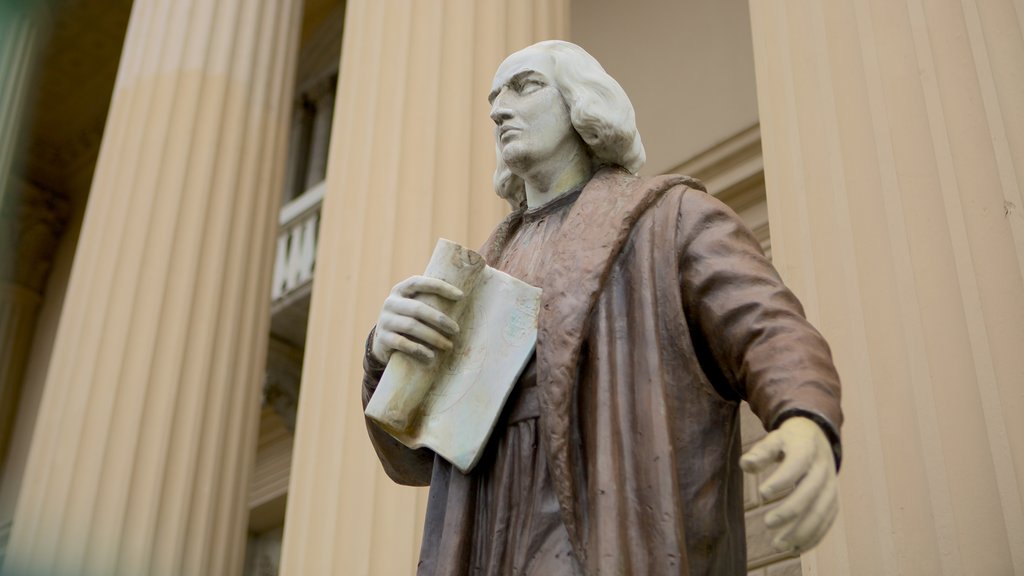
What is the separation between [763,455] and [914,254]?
1.99 meters

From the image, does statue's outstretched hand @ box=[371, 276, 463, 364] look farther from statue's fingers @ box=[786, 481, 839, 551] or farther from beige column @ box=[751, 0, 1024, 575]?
beige column @ box=[751, 0, 1024, 575]

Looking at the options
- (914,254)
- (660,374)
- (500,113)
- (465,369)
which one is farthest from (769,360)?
(914,254)

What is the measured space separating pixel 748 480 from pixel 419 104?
242cm

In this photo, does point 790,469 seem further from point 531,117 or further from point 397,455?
point 531,117

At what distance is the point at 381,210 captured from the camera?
5.30m

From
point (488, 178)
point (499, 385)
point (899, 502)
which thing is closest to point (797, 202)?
point (899, 502)

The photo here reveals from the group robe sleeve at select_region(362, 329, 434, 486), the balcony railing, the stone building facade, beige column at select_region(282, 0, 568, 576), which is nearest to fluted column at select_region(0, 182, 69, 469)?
the balcony railing

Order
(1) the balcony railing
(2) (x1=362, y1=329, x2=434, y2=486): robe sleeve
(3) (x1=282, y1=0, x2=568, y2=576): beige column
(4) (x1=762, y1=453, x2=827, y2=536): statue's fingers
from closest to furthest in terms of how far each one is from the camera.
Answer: (4) (x1=762, y1=453, x2=827, y2=536): statue's fingers, (2) (x1=362, y1=329, x2=434, y2=486): robe sleeve, (3) (x1=282, y1=0, x2=568, y2=576): beige column, (1) the balcony railing

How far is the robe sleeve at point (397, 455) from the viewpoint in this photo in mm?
2520

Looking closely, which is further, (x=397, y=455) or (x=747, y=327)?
(x=397, y=455)

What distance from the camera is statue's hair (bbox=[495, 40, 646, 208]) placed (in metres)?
2.60

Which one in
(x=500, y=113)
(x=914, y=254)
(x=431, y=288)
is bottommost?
(x=431, y=288)

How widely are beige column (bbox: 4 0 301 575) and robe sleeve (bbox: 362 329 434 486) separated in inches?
130

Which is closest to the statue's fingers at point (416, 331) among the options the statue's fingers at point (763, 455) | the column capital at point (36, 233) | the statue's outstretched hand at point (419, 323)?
the statue's outstretched hand at point (419, 323)
